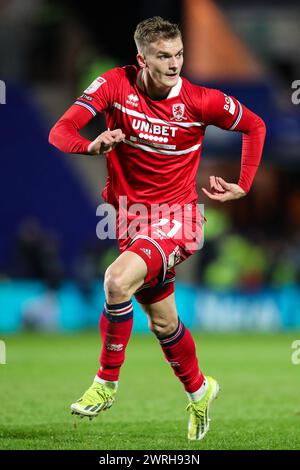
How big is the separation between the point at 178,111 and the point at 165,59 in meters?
0.36

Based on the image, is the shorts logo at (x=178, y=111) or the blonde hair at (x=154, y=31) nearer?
the blonde hair at (x=154, y=31)

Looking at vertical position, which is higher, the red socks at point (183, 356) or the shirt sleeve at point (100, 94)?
the shirt sleeve at point (100, 94)

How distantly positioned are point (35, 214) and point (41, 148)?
1162 millimetres

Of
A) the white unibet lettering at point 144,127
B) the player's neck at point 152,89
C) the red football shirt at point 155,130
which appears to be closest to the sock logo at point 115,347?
the red football shirt at point 155,130

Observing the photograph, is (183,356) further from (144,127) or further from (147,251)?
(144,127)

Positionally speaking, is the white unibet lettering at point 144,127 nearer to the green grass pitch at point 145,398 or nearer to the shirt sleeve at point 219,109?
the shirt sleeve at point 219,109

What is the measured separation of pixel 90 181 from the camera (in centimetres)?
1777

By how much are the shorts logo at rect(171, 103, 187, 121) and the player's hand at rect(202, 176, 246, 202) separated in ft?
1.40

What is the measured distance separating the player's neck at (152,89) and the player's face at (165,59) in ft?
0.34

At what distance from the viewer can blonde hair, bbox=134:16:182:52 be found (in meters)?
6.04

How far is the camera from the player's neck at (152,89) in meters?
6.20

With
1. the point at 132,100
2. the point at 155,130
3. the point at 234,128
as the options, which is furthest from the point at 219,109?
the point at 132,100
